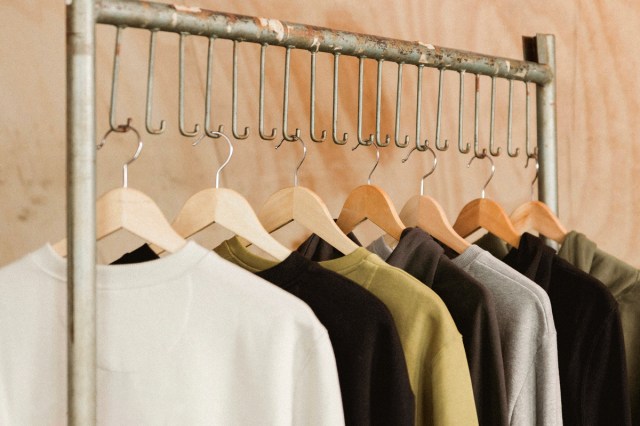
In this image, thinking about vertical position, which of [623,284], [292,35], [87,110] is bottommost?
[623,284]

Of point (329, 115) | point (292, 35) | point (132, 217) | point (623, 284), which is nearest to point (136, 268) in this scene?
point (132, 217)

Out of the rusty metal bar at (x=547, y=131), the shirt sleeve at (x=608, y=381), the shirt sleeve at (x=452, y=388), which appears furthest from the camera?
the rusty metal bar at (x=547, y=131)

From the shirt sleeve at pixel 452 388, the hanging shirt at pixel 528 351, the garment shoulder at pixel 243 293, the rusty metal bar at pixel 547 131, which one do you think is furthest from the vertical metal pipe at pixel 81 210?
the rusty metal bar at pixel 547 131

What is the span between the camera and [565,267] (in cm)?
114

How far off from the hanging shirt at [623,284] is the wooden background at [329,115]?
60 cm

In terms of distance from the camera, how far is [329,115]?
1693mm

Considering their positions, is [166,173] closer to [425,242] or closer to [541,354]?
[425,242]

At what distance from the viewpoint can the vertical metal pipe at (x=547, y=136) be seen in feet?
4.38

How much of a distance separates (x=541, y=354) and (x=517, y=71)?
Result: 427 millimetres

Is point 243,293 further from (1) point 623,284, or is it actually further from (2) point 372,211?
(1) point 623,284

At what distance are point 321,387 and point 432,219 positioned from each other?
1.23 feet

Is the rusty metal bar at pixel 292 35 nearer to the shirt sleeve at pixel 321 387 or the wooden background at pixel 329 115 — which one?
the shirt sleeve at pixel 321 387

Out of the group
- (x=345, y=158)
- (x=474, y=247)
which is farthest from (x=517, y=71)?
(x=345, y=158)

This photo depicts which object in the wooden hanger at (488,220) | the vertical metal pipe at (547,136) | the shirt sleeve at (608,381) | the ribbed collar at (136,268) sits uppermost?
the vertical metal pipe at (547,136)
